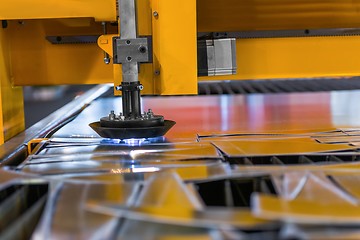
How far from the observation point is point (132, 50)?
1.22 m

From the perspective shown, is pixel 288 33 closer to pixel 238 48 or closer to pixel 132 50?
pixel 238 48

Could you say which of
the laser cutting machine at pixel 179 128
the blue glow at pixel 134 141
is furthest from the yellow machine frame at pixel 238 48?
the blue glow at pixel 134 141

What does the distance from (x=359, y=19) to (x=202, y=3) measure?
0.61 metres

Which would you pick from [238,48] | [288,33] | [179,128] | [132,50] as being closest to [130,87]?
[132,50]

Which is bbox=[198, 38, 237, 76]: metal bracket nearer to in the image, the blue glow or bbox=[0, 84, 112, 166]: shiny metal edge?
the blue glow

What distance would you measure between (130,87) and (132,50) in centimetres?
10

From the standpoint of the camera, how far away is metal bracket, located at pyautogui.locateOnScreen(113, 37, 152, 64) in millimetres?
1219

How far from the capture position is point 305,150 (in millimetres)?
1188

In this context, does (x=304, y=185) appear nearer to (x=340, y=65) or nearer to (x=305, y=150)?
(x=305, y=150)

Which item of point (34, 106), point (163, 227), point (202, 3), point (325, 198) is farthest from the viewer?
point (34, 106)

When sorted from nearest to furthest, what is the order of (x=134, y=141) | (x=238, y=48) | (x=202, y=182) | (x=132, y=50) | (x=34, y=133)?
(x=202, y=182) < (x=132, y=50) < (x=134, y=141) < (x=34, y=133) < (x=238, y=48)

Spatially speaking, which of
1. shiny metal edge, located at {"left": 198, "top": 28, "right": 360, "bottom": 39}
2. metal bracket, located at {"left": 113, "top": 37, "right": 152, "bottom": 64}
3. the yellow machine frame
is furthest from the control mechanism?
shiny metal edge, located at {"left": 198, "top": 28, "right": 360, "bottom": 39}

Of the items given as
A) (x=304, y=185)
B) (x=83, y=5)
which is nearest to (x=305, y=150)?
(x=304, y=185)

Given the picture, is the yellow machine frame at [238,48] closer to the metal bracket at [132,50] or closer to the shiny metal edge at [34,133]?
the shiny metal edge at [34,133]
